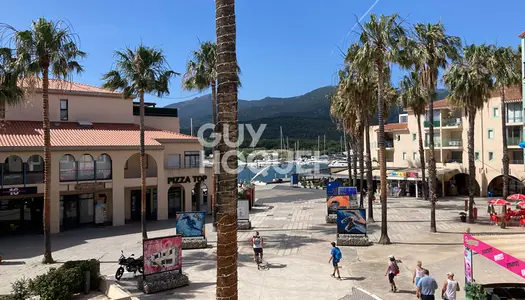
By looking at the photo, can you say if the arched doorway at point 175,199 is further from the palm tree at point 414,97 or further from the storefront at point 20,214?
the palm tree at point 414,97

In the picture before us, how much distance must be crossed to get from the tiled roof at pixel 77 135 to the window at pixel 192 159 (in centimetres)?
126

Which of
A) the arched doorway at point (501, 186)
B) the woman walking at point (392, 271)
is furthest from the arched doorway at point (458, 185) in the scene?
the woman walking at point (392, 271)

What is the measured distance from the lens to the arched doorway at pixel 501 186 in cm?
4347

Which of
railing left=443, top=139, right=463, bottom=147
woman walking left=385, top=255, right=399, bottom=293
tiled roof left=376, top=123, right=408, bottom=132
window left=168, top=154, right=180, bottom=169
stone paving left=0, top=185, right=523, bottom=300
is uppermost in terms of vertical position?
tiled roof left=376, top=123, right=408, bottom=132

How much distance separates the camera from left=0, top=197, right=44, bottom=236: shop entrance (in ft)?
95.6

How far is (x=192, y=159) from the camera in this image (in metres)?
36.5

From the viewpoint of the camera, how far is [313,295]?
1454cm

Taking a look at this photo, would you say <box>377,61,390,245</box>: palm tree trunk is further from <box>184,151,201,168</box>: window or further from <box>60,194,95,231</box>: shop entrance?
<box>60,194,95,231</box>: shop entrance

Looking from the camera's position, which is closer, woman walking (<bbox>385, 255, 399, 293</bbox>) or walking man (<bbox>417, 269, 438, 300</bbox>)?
walking man (<bbox>417, 269, 438, 300</bbox>)

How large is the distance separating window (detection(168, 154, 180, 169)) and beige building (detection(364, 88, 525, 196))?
26934mm

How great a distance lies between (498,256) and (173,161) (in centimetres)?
2873

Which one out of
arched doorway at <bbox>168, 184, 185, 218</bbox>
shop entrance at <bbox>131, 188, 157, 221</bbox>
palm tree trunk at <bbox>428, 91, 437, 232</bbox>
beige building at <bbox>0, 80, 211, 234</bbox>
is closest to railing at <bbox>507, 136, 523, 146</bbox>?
palm tree trunk at <bbox>428, 91, 437, 232</bbox>

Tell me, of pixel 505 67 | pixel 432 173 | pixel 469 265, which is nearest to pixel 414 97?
pixel 505 67

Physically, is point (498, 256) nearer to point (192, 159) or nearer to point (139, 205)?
point (192, 159)
